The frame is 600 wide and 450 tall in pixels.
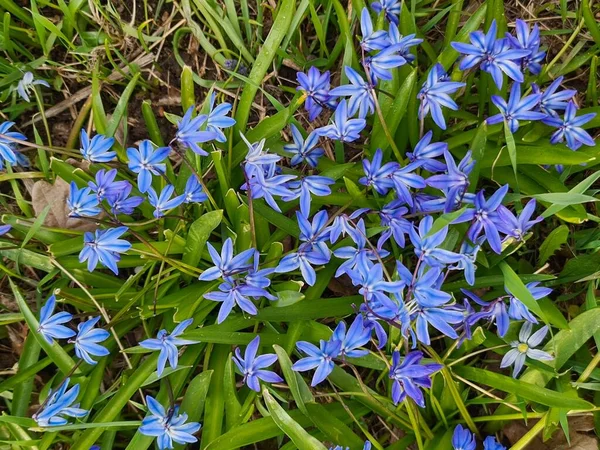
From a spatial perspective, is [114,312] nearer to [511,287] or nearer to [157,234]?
[157,234]

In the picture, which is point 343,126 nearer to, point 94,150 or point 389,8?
point 389,8

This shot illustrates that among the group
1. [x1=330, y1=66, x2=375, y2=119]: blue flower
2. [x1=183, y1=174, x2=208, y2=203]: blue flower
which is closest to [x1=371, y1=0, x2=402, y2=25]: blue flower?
[x1=330, y1=66, x2=375, y2=119]: blue flower

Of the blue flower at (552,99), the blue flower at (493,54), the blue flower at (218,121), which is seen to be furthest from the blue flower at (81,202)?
the blue flower at (552,99)

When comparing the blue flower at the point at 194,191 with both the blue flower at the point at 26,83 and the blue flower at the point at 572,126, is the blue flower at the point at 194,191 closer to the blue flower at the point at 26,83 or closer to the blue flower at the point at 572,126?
the blue flower at the point at 26,83

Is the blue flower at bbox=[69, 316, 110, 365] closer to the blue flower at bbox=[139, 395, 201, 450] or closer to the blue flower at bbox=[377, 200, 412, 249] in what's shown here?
the blue flower at bbox=[139, 395, 201, 450]

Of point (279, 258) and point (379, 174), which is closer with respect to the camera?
point (379, 174)

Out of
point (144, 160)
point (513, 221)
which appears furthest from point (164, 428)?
point (513, 221)
